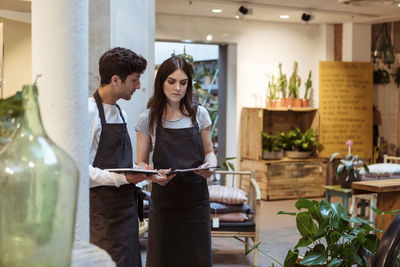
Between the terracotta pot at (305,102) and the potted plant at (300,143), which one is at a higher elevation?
the terracotta pot at (305,102)

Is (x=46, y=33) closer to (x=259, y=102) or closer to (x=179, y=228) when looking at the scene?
(x=179, y=228)

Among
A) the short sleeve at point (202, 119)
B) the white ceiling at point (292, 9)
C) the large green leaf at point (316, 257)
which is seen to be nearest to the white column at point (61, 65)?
the large green leaf at point (316, 257)

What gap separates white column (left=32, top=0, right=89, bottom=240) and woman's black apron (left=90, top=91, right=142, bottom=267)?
857 millimetres

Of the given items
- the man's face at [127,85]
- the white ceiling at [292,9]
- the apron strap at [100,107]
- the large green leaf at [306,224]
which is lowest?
the large green leaf at [306,224]

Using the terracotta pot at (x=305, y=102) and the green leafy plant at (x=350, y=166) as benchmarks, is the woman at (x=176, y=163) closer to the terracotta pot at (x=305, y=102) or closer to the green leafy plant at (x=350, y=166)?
the green leafy plant at (x=350, y=166)

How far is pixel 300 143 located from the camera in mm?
9258

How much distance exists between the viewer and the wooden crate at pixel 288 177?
895cm

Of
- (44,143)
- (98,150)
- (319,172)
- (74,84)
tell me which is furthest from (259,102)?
(44,143)

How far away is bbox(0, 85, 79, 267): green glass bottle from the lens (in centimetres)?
95

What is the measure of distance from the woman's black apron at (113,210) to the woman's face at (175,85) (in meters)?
0.60

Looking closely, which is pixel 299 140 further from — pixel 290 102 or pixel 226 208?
pixel 226 208

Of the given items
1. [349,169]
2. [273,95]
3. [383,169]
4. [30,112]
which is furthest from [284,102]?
[30,112]

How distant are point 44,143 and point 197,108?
2254 mm

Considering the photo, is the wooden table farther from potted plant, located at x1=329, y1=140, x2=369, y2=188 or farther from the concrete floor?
potted plant, located at x1=329, y1=140, x2=369, y2=188
